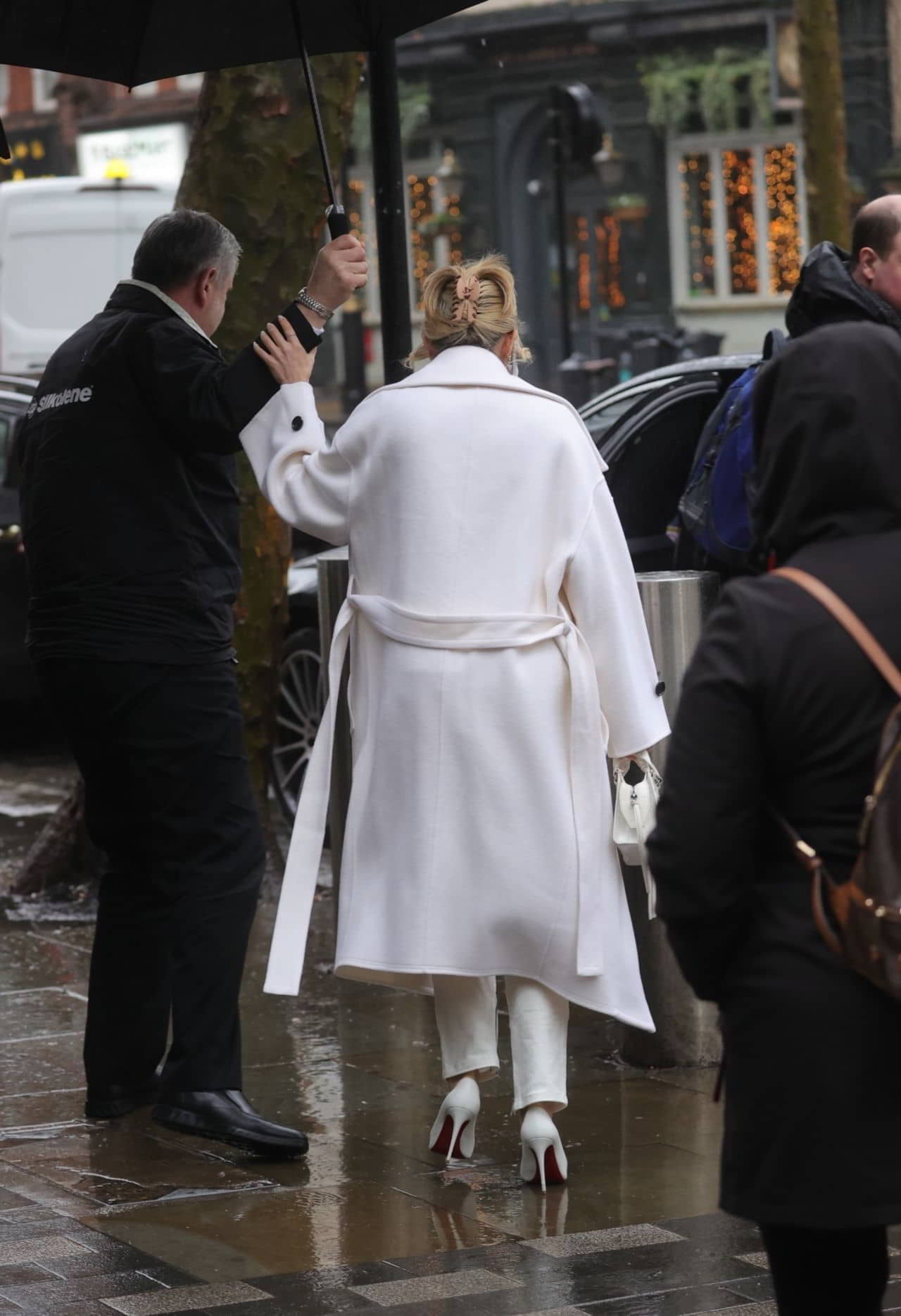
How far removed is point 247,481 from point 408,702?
3.89 meters

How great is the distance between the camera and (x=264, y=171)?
842 cm

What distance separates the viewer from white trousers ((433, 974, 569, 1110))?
4.90 metres

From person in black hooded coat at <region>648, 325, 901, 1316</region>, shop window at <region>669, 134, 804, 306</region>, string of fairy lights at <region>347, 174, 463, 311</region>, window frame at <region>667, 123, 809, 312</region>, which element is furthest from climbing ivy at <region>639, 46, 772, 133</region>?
person in black hooded coat at <region>648, 325, 901, 1316</region>

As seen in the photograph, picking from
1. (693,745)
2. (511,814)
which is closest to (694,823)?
(693,745)

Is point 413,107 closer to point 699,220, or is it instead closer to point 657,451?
point 699,220

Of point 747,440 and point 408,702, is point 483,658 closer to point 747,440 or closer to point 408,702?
point 408,702

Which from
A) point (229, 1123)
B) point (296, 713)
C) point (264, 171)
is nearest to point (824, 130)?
point (296, 713)

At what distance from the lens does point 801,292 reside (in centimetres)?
547

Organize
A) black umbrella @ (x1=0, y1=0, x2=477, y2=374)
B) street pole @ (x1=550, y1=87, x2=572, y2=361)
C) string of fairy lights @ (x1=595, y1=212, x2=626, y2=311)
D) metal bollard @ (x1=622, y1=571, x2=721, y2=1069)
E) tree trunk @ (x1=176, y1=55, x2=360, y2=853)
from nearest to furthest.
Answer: black umbrella @ (x1=0, y1=0, x2=477, y2=374), metal bollard @ (x1=622, y1=571, x2=721, y2=1069), tree trunk @ (x1=176, y1=55, x2=360, y2=853), street pole @ (x1=550, y1=87, x2=572, y2=361), string of fairy lights @ (x1=595, y1=212, x2=626, y2=311)

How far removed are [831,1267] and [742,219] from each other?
29.5m

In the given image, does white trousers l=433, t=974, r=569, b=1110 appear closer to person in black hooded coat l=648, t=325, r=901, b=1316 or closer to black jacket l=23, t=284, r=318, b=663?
black jacket l=23, t=284, r=318, b=663

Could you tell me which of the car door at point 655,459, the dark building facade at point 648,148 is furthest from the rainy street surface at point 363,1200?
the dark building facade at point 648,148

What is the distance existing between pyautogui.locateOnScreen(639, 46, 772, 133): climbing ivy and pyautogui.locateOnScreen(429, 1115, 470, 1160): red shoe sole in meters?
26.5

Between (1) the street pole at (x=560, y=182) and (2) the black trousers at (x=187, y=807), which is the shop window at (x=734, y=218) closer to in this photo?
(1) the street pole at (x=560, y=182)
